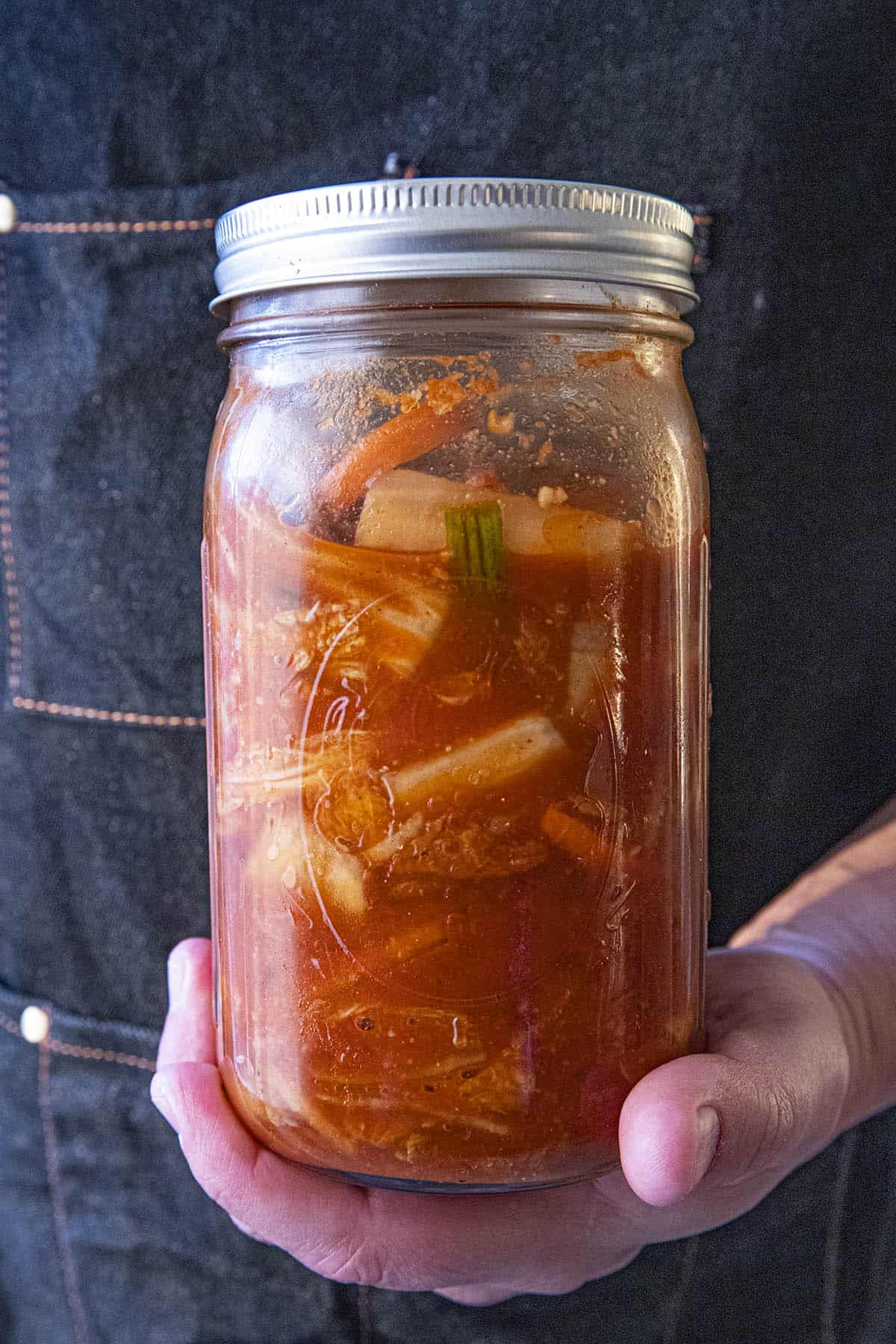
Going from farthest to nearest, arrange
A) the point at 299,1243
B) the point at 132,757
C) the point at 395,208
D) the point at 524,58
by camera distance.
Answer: the point at 132,757
the point at 524,58
the point at 299,1243
the point at 395,208

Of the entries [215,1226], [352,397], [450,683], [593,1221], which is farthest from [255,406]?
[215,1226]

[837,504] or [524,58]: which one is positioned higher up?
[524,58]

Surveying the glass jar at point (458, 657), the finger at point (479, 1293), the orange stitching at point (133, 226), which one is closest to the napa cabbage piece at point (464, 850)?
the glass jar at point (458, 657)

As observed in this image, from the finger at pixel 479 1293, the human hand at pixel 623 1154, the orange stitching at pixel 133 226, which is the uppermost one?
the orange stitching at pixel 133 226

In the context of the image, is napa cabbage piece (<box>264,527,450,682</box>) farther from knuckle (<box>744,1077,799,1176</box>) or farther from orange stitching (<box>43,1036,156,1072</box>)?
orange stitching (<box>43,1036,156,1072</box>)

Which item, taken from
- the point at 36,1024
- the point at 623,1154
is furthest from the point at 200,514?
the point at 623,1154

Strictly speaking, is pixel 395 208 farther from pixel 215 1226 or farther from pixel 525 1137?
pixel 215 1226

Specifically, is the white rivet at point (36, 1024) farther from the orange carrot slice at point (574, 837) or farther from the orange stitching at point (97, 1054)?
the orange carrot slice at point (574, 837)
